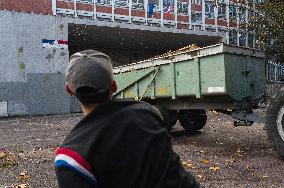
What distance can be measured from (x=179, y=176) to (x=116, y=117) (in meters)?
0.39

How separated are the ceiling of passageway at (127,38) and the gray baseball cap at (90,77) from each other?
23.8 m

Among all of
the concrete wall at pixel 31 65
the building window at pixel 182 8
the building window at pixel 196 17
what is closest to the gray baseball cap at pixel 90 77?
the concrete wall at pixel 31 65

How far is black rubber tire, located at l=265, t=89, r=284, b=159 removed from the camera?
6.80 meters

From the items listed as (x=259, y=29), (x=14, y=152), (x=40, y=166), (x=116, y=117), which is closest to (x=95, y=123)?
(x=116, y=117)

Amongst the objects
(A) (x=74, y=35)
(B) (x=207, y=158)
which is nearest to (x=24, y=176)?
(B) (x=207, y=158)

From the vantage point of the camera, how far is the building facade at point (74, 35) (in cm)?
2153

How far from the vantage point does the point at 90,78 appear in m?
1.77

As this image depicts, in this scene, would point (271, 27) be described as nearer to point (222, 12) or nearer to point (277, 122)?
point (277, 122)

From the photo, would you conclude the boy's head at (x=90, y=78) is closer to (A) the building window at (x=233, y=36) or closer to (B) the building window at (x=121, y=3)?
(B) the building window at (x=121, y=3)

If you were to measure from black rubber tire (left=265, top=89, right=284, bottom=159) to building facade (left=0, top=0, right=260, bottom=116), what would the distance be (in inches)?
670

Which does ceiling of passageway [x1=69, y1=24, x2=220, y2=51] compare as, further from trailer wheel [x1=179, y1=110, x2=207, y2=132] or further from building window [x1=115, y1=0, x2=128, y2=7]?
trailer wheel [x1=179, y1=110, x2=207, y2=132]

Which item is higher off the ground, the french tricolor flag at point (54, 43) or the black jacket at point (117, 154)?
the french tricolor flag at point (54, 43)

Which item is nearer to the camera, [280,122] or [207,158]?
[280,122]

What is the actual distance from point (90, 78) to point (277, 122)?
5.72 m
